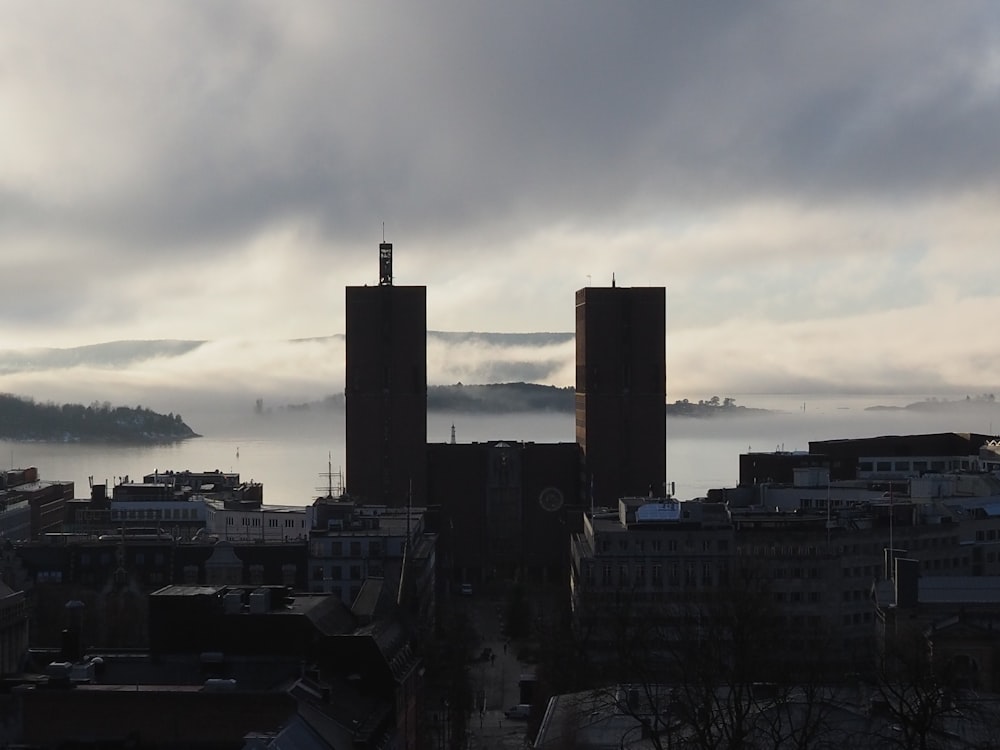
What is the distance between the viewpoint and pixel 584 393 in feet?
253

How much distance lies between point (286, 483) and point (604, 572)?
11652 centimetres

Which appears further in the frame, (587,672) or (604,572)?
(604,572)

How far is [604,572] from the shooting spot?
161ft

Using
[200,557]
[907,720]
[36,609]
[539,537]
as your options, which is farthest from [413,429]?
[907,720]

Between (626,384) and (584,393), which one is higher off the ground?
(626,384)

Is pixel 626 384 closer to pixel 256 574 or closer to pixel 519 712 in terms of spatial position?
pixel 256 574

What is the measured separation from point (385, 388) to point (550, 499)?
9212 millimetres

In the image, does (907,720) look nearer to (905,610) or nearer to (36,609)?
(905,610)

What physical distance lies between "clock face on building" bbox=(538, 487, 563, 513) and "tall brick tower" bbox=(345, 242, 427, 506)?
18.5 ft

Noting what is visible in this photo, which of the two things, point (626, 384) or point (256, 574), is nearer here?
point (256, 574)

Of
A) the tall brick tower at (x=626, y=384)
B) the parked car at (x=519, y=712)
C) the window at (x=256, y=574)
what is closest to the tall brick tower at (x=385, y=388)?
the tall brick tower at (x=626, y=384)

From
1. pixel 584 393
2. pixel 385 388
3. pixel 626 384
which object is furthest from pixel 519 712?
pixel 584 393

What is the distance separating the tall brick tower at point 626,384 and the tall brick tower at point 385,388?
7.81 meters

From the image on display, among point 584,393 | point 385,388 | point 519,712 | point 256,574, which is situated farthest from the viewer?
point 584,393
